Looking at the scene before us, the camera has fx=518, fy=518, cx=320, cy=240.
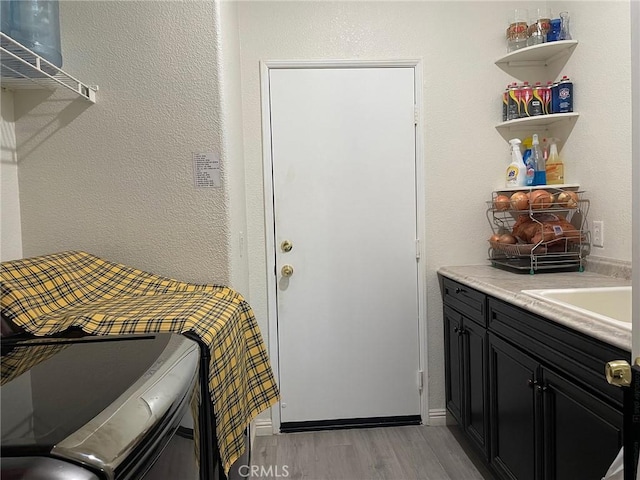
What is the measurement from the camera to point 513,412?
1.96 meters

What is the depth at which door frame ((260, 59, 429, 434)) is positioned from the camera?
2797 mm

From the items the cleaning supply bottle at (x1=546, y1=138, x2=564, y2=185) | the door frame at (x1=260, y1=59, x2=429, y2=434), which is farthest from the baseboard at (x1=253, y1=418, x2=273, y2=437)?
the cleaning supply bottle at (x1=546, y1=138, x2=564, y2=185)

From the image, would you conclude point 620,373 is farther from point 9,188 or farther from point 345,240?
point 345,240

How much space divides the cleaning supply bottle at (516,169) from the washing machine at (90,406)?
7.40 ft

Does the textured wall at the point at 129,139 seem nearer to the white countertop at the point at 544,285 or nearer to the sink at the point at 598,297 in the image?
the white countertop at the point at 544,285

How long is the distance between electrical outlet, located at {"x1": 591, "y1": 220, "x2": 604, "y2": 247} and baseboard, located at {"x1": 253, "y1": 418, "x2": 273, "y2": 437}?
1.93 meters

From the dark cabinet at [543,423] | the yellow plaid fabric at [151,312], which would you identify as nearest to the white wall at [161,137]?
the yellow plaid fabric at [151,312]

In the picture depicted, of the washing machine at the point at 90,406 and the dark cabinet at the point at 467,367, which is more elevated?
the washing machine at the point at 90,406

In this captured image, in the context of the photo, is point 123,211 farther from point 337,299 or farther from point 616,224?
point 616,224

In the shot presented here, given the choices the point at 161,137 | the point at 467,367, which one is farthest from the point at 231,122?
the point at 467,367

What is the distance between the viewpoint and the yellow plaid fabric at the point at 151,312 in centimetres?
131

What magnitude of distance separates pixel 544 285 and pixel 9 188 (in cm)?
208

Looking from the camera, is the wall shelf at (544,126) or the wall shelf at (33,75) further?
the wall shelf at (544,126)

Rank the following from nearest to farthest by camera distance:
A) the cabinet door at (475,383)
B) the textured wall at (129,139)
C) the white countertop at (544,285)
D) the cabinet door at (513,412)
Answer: the white countertop at (544,285)
the cabinet door at (513,412)
the textured wall at (129,139)
the cabinet door at (475,383)
